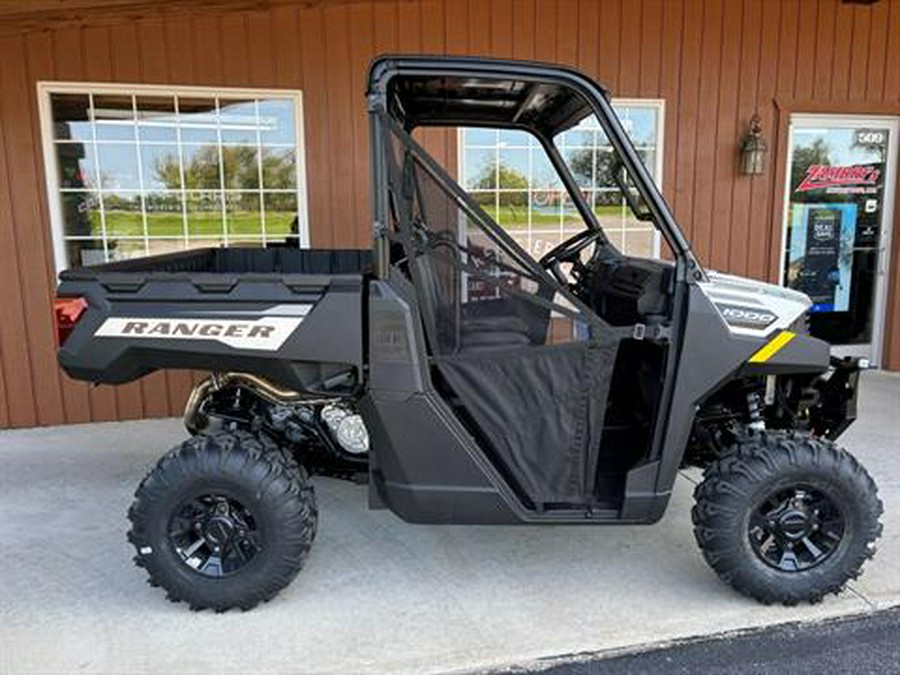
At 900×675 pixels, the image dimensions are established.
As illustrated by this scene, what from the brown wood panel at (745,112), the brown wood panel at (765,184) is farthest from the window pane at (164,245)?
the brown wood panel at (765,184)

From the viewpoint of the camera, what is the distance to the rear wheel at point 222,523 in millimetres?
2418

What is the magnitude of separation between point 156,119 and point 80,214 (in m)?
0.81

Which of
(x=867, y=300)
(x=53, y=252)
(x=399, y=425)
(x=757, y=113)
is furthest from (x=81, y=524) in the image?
(x=867, y=300)

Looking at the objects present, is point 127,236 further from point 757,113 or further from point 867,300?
point 867,300

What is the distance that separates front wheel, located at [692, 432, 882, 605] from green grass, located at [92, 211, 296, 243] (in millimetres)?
3425

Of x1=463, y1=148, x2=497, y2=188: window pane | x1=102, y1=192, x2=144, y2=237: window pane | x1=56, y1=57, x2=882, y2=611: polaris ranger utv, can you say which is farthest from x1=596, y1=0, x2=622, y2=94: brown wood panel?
x1=102, y1=192, x2=144, y2=237: window pane

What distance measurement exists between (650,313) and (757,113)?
147 inches

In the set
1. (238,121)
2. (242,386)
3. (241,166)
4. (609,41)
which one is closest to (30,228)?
(241,166)

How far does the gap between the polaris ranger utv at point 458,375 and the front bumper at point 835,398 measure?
0.63 feet

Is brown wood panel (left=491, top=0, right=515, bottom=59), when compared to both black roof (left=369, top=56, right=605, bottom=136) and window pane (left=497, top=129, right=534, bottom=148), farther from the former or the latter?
black roof (left=369, top=56, right=605, bottom=136)

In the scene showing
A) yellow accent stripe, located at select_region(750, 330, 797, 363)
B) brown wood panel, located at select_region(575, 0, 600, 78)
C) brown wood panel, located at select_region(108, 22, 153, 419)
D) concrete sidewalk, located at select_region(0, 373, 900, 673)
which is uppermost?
brown wood panel, located at select_region(575, 0, 600, 78)

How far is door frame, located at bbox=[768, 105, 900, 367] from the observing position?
549cm

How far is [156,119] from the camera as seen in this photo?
4.51 m

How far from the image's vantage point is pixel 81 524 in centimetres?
318
